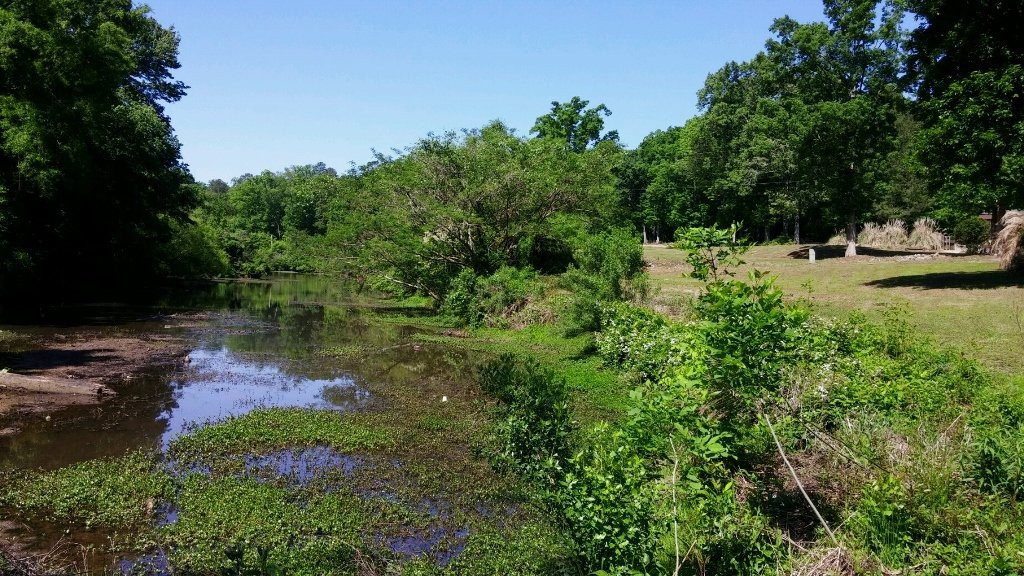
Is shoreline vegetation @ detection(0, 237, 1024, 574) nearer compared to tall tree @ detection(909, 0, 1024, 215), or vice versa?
shoreline vegetation @ detection(0, 237, 1024, 574)

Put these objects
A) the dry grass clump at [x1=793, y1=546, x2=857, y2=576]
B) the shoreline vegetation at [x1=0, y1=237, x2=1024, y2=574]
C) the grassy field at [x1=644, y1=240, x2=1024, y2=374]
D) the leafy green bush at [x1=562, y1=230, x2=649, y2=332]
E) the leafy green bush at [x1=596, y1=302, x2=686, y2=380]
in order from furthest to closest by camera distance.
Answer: the leafy green bush at [x1=562, y1=230, x2=649, y2=332], the grassy field at [x1=644, y1=240, x2=1024, y2=374], the leafy green bush at [x1=596, y1=302, x2=686, y2=380], the shoreline vegetation at [x1=0, y1=237, x2=1024, y2=574], the dry grass clump at [x1=793, y1=546, x2=857, y2=576]

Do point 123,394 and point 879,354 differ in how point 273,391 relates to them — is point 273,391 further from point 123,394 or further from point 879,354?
point 879,354

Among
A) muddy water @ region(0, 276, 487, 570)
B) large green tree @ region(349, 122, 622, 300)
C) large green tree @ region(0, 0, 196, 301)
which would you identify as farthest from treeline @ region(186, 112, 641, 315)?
large green tree @ region(0, 0, 196, 301)

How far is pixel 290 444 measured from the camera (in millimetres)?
10914

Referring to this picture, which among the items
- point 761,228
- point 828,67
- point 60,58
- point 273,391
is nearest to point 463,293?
point 273,391

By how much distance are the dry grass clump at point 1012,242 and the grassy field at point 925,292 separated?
65 cm

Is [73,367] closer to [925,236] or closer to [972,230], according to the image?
[972,230]

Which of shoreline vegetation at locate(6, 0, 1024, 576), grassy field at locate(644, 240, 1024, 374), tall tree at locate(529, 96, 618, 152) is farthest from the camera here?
tall tree at locate(529, 96, 618, 152)

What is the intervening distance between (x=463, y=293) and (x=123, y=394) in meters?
15.6

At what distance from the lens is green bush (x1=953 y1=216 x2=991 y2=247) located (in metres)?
33.6

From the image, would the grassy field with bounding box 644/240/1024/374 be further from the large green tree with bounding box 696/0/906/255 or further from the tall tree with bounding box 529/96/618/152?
the tall tree with bounding box 529/96/618/152

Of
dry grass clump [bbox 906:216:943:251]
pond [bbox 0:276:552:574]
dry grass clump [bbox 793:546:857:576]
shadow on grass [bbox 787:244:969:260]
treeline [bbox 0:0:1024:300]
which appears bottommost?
pond [bbox 0:276:552:574]

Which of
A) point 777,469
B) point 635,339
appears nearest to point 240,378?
point 635,339

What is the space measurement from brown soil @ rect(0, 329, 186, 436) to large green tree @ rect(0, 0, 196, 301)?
4.85 m
